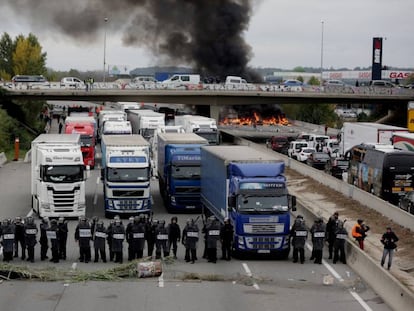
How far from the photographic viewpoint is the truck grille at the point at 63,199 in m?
33.5

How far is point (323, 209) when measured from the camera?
38312 millimetres

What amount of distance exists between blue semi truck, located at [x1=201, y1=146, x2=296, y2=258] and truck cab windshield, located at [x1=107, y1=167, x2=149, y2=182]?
6.90 metres

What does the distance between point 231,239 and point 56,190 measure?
9595 millimetres

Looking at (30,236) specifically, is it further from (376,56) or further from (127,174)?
(376,56)

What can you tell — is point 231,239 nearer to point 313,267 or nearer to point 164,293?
point 313,267

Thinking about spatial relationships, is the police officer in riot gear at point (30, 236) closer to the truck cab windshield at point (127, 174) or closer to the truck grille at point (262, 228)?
the truck grille at point (262, 228)

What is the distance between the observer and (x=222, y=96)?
85.5 m

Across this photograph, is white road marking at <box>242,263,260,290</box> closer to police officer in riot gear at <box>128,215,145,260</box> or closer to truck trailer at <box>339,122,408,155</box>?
police officer in riot gear at <box>128,215,145,260</box>

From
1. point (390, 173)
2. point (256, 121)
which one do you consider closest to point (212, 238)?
point (390, 173)

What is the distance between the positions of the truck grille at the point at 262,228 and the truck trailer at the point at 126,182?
8831mm

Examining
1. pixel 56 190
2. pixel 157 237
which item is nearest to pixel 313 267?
pixel 157 237

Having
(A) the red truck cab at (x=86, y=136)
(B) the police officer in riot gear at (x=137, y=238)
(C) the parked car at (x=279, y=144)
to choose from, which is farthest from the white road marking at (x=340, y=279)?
(C) the parked car at (x=279, y=144)

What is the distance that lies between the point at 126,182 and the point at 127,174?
1.20 ft

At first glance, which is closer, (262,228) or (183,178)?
(262,228)
